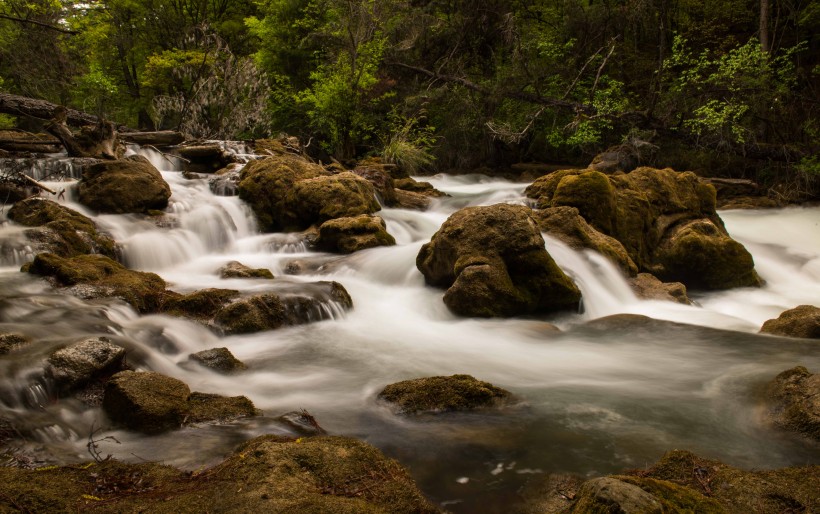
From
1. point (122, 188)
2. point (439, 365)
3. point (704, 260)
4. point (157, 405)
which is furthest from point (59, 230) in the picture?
point (704, 260)

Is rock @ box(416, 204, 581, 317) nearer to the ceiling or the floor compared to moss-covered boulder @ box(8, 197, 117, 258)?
nearer to the floor

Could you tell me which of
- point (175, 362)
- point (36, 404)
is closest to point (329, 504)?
point (36, 404)

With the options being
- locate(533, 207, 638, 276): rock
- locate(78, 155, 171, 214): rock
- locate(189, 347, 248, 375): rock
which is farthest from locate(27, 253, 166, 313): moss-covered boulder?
locate(533, 207, 638, 276): rock

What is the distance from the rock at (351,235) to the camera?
32.6 ft

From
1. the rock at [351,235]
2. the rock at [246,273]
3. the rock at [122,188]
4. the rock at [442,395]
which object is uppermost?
the rock at [122,188]

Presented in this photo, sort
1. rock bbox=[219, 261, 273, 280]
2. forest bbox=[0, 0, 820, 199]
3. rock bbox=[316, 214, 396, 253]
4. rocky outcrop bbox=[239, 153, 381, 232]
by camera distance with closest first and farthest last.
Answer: rock bbox=[219, 261, 273, 280], rock bbox=[316, 214, 396, 253], rocky outcrop bbox=[239, 153, 381, 232], forest bbox=[0, 0, 820, 199]

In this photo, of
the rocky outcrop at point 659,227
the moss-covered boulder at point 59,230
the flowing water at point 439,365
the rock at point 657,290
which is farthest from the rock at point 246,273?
the rock at point 657,290

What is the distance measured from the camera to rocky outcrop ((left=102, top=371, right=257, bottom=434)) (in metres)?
3.45

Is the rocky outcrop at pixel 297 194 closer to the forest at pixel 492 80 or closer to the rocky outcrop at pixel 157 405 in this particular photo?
the forest at pixel 492 80

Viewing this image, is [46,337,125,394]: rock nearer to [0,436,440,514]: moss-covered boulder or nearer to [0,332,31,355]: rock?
[0,332,31,355]: rock

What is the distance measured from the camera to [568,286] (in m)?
7.45

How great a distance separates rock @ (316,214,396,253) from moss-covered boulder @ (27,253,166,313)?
397 centimetres

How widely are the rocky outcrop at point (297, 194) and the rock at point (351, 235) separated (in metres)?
0.65

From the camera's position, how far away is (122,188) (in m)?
9.83
